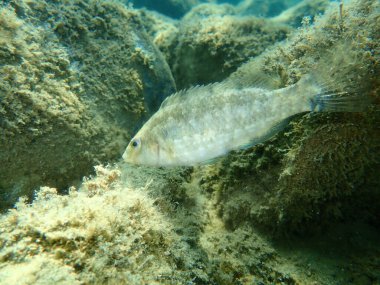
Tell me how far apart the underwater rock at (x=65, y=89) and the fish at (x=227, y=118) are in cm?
147

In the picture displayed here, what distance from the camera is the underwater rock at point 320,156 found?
3088 mm

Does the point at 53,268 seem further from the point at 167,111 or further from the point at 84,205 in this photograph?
the point at 167,111

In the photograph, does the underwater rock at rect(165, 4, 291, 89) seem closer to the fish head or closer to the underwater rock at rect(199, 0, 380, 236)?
the underwater rock at rect(199, 0, 380, 236)

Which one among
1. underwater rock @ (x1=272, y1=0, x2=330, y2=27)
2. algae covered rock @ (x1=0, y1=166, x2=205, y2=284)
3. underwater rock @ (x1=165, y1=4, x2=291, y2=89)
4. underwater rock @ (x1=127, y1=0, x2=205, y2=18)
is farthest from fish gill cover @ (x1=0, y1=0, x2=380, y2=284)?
underwater rock @ (x1=127, y1=0, x2=205, y2=18)

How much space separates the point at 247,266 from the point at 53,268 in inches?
89.3

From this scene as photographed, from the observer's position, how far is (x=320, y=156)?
10.7 feet

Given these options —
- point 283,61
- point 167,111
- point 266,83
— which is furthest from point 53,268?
point 283,61

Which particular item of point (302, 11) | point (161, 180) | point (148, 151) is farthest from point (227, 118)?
point (302, 11)

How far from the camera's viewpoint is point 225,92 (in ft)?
10.8

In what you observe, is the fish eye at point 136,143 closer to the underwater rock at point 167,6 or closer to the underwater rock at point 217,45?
the underwater rock at point 217,45

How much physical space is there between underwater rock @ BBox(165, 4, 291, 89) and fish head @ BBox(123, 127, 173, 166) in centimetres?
439

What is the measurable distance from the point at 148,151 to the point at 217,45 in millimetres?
4665

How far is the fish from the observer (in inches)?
119

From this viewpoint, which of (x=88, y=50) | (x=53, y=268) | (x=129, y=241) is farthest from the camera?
(x=88, y=50)
